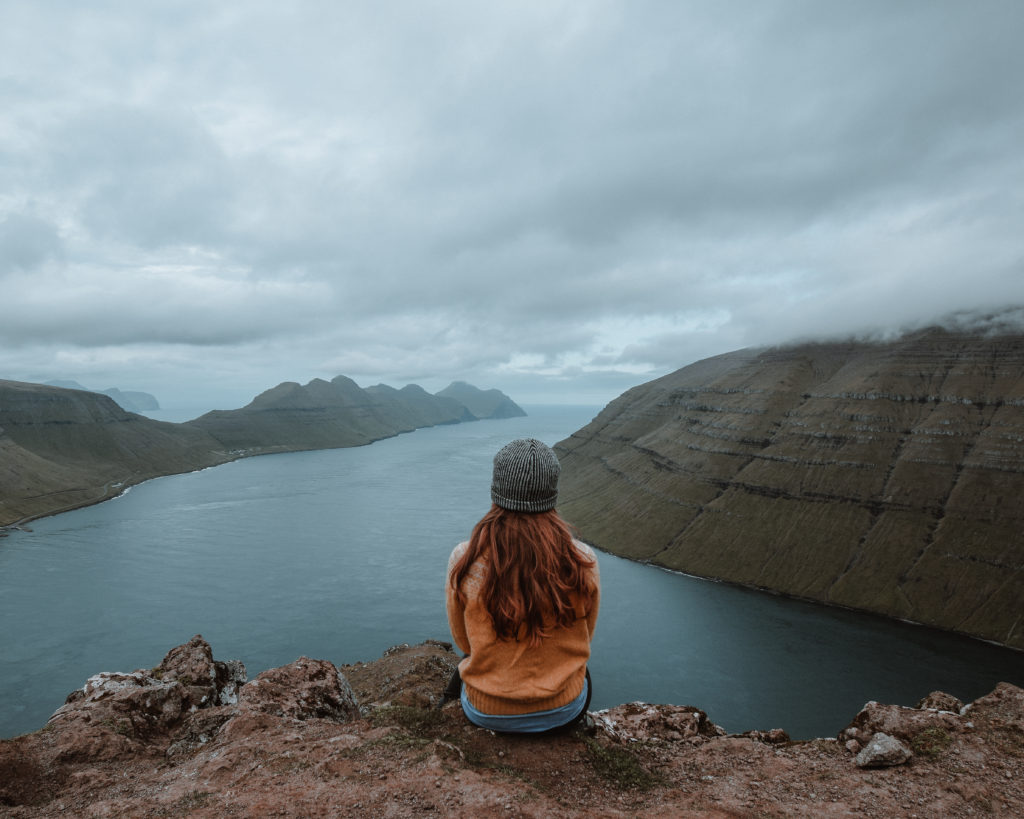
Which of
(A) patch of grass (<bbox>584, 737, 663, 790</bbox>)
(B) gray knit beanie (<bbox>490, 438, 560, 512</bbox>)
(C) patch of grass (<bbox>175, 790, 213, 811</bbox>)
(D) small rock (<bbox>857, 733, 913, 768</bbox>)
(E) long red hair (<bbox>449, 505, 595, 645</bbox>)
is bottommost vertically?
(D) small rock (<bbox>857, 733, 913, 768</bbox>)

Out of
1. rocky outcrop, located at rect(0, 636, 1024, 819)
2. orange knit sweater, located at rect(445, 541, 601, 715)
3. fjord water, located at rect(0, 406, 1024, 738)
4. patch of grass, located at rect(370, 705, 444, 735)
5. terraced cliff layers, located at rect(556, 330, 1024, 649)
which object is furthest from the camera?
terraced cliff layers, located at rect(556, 330, 1024, 649)

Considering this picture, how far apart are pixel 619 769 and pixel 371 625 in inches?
3150

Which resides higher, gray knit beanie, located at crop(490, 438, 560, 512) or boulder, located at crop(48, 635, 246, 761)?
gray knit beanie, located at crop(490, 438, 560, 512)

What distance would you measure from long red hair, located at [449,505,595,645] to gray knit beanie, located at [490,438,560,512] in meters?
0.18

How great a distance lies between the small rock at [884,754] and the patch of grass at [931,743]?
1.00 ft

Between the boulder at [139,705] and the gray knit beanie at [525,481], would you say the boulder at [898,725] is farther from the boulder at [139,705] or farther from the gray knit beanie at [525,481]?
the boulder at [139,705]

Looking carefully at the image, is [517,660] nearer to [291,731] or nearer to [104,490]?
[291,731]

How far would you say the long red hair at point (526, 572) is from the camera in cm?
610

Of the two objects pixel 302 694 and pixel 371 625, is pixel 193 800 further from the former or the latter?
pixel 371 625

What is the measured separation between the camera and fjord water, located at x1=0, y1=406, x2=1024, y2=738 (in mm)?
65812

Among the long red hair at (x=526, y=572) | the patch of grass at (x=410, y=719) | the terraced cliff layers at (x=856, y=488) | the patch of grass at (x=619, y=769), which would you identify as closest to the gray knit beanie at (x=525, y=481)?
the long red hair at (x=526, y=572)

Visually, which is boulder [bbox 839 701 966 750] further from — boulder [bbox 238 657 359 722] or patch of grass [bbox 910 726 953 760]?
boulder [bbox 238 657 359 722]

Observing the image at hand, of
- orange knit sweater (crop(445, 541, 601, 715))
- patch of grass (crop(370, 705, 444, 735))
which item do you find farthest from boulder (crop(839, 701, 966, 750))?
patch of grass (crop(370, 705, 444, 735))

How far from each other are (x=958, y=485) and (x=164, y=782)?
130 m
